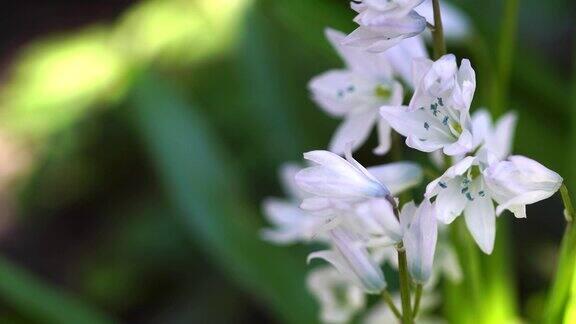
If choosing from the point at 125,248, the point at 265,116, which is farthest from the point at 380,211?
the point at 125,248

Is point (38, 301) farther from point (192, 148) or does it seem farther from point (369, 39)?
point (369, 39)

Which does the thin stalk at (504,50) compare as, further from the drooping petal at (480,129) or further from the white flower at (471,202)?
the white flower at (471,202)

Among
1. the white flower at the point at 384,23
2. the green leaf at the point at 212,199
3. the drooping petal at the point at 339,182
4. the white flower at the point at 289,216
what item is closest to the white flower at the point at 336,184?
the drooping petal at the point at 339,182

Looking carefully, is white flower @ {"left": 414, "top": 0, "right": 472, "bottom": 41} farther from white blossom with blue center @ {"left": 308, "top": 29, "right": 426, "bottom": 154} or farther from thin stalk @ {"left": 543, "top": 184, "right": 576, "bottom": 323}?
thin stalk @ {"left": 543, "top": 184, "right": 576, "bottom": 323}

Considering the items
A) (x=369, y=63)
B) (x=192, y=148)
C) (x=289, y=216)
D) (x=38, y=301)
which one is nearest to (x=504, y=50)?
(x=369, y=63)

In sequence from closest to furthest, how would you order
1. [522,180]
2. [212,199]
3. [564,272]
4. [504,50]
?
[522,180]
[564,272]
[504,50]
[212,199]

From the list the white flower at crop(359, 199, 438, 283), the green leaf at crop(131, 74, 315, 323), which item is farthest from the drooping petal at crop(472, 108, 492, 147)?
the green leaf at crop(131, 74, 315, 323)
